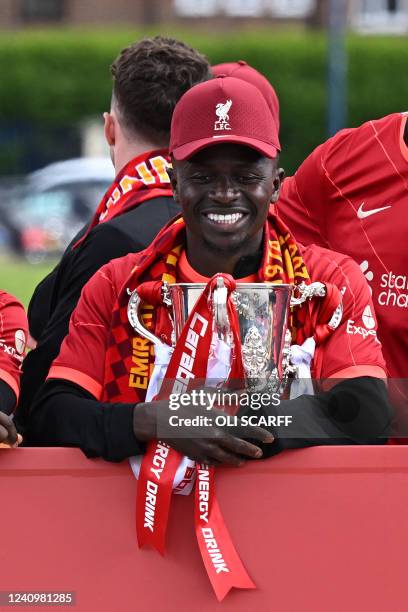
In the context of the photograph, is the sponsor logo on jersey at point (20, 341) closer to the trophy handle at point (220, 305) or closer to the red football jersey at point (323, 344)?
the red football jersey at point (323, 344)

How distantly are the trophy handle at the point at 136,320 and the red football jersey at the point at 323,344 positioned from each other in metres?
0.06

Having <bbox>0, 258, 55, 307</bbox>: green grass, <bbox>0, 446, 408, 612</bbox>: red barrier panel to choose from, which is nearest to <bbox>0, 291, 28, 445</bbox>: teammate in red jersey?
<bbox>0, 446, 408, 612</bbox>: red barrier panel

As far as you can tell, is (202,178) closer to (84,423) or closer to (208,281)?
(208,281)

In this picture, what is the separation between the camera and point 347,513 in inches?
114

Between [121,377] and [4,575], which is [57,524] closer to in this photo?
[4,575]

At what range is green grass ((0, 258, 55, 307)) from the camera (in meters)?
18.8

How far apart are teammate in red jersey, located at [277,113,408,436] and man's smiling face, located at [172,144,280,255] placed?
2.33ft

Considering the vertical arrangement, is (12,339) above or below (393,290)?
above

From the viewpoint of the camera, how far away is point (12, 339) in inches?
134

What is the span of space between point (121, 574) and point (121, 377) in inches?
18.8

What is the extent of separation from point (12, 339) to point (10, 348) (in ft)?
0.12

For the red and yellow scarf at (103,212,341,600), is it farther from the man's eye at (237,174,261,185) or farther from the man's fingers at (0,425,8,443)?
the man's fingers at (0,425,8,443)

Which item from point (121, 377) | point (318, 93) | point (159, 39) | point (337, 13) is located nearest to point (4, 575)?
point (121, 377)

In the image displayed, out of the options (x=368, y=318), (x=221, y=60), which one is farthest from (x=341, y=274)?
(x=221, y=60)
